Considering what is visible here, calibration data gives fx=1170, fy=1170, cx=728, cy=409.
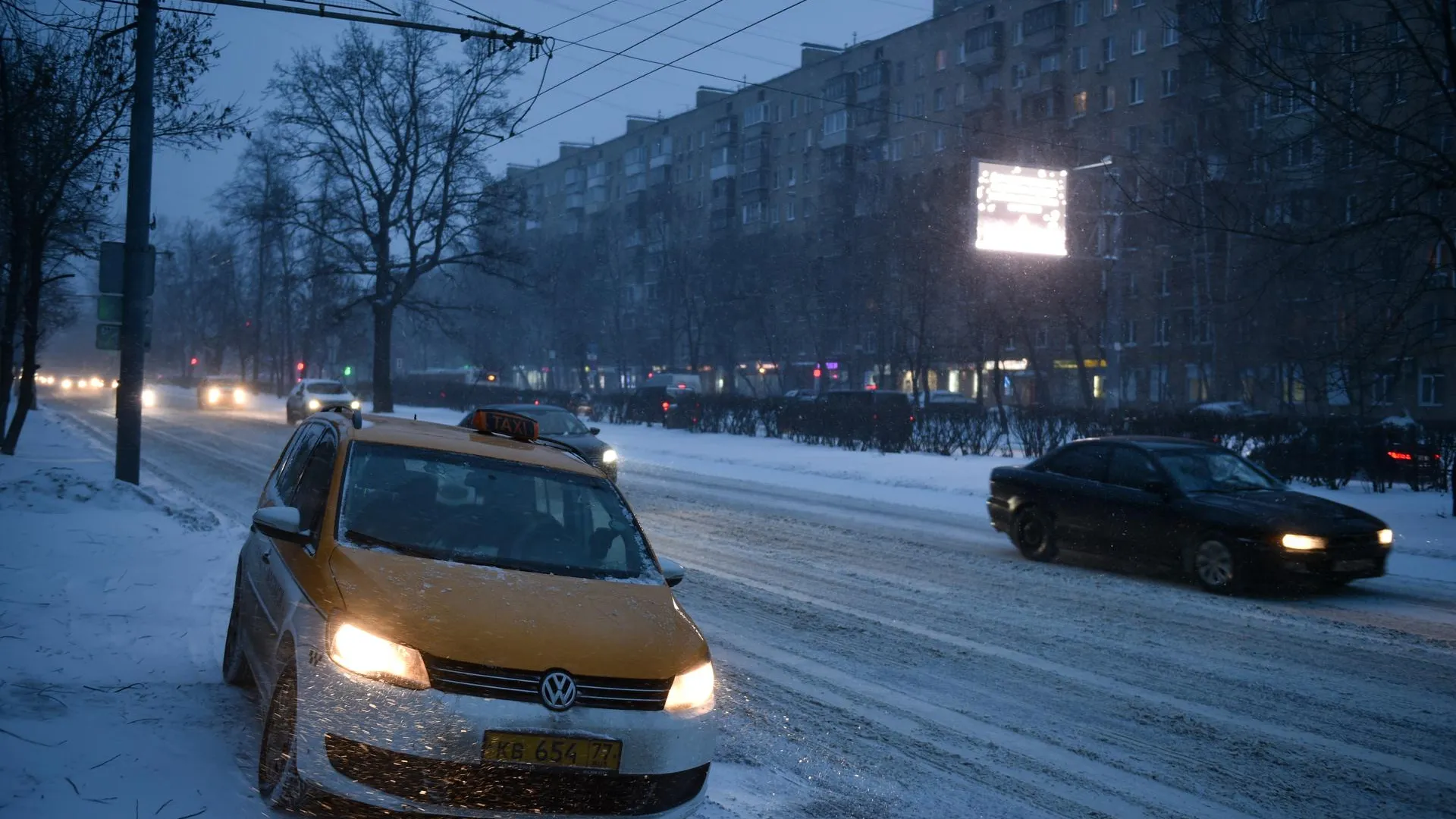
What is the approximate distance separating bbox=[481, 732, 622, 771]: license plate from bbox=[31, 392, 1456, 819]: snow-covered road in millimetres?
1012

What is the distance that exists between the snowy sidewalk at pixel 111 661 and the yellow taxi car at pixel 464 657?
0.42m

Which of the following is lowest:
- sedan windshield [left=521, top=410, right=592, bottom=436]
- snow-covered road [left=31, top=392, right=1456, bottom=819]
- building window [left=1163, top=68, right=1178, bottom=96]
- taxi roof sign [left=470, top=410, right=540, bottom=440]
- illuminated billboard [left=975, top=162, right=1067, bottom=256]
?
snow-covered road [left=31, top=392, right=1456, bottom=819]

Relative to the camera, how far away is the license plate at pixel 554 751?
395 centimetres

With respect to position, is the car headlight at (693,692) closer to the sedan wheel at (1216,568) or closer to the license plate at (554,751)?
the license plate at (554,751)

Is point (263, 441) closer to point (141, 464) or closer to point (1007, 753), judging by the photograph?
point (141, 464)

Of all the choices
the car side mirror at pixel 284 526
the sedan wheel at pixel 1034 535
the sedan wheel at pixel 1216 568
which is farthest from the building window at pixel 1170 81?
the car side mirror at pixel 284 526

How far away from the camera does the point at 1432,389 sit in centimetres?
4912

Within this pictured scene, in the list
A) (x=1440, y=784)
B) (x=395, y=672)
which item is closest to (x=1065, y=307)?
(x=1440, y=784)

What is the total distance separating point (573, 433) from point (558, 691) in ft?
51.3

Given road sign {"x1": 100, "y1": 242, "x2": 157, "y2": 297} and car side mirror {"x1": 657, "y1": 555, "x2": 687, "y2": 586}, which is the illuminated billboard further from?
car side mirror {"x1": 657, "y1": 555, "x2": 687, "y2": 586}

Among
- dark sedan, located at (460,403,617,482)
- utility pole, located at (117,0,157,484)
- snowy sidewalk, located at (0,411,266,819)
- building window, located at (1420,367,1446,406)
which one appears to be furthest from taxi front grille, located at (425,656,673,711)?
building window, located at (1420,367,1446,406)

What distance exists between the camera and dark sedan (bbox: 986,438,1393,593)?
10.6 meters

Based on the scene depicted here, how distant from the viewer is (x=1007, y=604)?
10094 mm

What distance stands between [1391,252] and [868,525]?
10.2m
